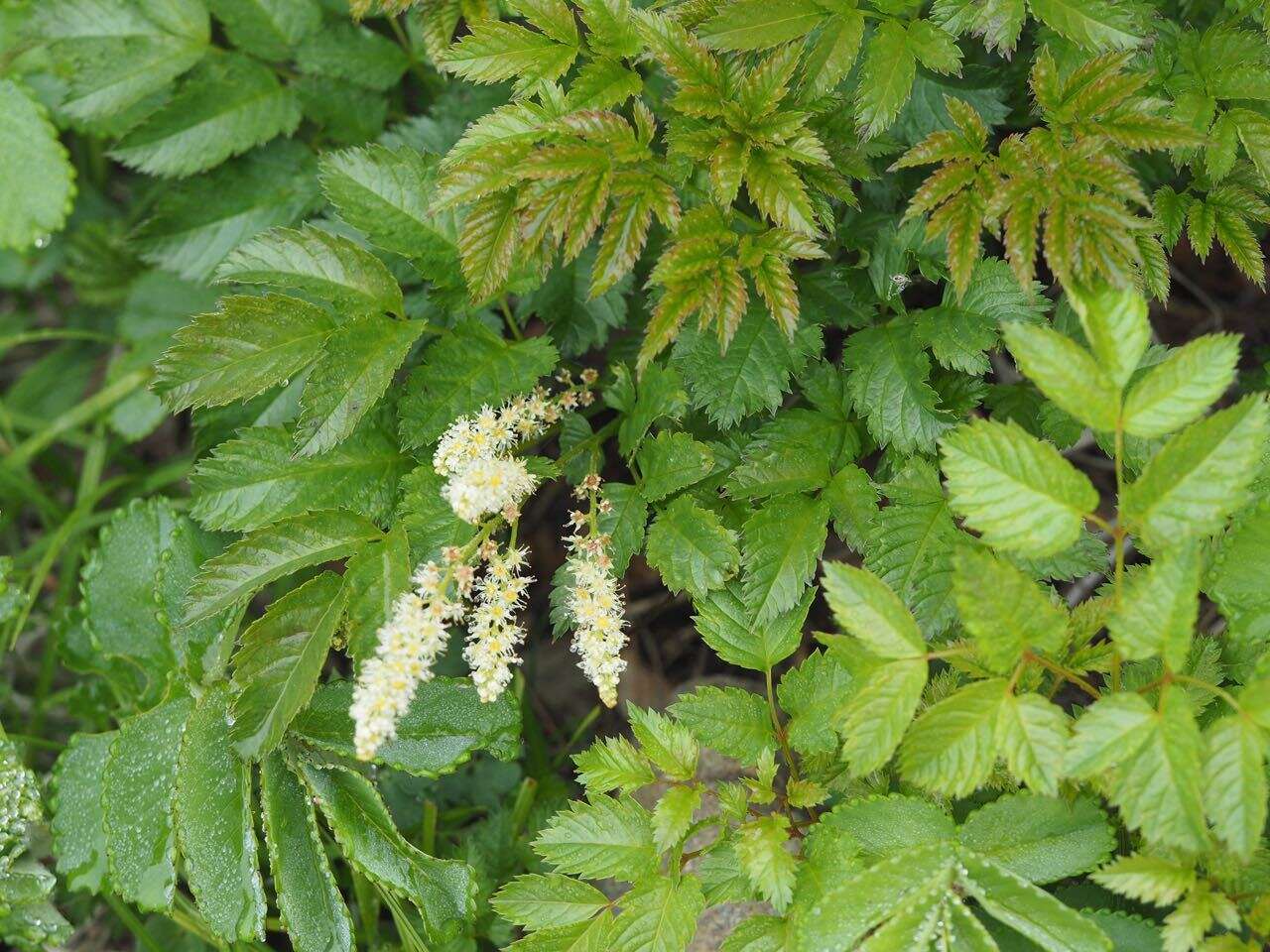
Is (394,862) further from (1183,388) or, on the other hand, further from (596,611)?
(1183,388)

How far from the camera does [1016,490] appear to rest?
1.43 m

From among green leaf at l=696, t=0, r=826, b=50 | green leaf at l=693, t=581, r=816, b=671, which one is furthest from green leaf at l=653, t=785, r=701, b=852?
green leaf at l=696, t=0, r=826, b=50

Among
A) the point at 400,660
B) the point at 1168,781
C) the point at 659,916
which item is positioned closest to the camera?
the point at 1168,781

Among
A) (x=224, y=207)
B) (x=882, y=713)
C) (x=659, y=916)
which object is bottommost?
(x=659, y=916)

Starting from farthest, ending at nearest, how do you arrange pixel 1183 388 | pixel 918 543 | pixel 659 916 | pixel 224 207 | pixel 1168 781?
pixel 224 207, pixel 918 543, pixel 659 916, pixel 1183 388, pixel 1168 781

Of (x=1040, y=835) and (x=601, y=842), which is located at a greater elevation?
(x=1040, y=835)

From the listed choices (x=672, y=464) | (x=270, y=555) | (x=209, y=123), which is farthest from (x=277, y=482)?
(x=209, y=123)

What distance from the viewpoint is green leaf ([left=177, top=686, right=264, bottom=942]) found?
1.78 m

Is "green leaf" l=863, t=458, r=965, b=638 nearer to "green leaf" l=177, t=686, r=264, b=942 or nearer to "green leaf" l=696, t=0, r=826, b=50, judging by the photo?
"green leaf" l=696, t=0, r=826, b=50

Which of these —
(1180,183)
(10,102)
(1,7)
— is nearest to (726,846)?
(1180,183)

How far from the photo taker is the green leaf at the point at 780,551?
177 cm

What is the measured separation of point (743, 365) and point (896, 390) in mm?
279

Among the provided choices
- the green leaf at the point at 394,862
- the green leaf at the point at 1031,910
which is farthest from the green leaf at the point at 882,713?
the green leaf at the point at 394,862

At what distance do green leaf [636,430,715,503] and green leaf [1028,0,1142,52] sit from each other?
914mm
